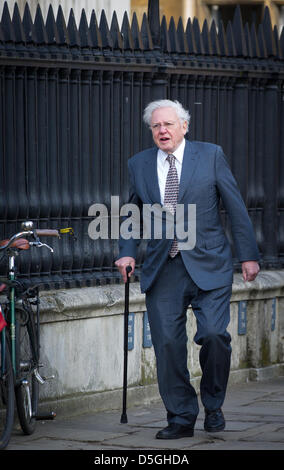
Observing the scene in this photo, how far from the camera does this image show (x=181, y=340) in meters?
7.39

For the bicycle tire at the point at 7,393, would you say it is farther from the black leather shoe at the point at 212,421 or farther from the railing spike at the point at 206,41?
the railing spike at the point at 206,41

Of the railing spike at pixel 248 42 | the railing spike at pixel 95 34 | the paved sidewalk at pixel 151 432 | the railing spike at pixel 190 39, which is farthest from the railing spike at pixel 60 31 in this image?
the paved sidewalk at pixel 151 432

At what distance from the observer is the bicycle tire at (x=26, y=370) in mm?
7422

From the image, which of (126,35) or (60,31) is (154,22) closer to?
(126,35)

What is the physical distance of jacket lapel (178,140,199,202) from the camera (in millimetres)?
7363

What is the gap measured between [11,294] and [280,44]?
3.84 metres

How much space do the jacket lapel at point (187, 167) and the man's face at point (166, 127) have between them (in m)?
0.10

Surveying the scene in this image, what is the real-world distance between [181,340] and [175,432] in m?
0.53

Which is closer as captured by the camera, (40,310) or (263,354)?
(40,310)

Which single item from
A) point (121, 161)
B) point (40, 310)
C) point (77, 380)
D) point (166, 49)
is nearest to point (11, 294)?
point (40, 310)

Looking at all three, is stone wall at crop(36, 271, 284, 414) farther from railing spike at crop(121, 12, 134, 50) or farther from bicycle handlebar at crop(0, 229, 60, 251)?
railing spike at crop(121, 12, 134, 50)

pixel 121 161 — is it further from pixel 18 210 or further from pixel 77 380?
pixel 77 380

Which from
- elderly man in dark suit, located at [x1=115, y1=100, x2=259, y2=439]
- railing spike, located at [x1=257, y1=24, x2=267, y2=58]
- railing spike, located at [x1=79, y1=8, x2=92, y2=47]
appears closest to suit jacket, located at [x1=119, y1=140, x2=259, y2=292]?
elderly man in dark suit, located at [x1=115, y1=100, x2=259, y2=439]

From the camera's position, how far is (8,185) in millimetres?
8242
